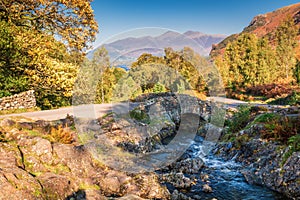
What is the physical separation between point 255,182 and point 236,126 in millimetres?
6485

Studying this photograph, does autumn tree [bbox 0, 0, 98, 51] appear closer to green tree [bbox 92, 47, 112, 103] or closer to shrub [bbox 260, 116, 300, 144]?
shrub [bbox 260, 116, 300, 144]

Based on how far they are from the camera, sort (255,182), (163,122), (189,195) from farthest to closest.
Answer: (163,122) < (255,182) < (189,195)

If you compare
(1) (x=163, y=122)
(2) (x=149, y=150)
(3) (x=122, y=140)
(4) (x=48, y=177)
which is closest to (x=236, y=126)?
(1) (x=163, y=122)

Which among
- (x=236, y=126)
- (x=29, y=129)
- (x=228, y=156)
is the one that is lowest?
(x=228, y=156)

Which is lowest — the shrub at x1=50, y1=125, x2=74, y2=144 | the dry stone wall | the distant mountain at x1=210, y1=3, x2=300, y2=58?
the shrub at x1=50, y1=125, x2=74, y2=144

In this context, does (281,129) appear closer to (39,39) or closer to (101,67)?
(39,39)

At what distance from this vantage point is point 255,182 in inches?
340

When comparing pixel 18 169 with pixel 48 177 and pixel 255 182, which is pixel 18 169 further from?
pixel 255 182

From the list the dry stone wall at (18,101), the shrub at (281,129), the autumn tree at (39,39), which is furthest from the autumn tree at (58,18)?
the shrub at (281,129)

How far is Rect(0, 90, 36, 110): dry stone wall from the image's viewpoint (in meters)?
14.3

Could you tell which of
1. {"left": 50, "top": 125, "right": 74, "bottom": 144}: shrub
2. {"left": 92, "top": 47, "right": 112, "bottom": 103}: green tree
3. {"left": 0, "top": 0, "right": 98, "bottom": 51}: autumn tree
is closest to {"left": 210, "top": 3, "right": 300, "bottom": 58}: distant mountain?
{"left": 92, "top": 47, "right": 112, "bottom": 103}: green tree

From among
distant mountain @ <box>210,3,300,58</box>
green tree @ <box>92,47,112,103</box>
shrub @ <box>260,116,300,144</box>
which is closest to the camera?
shrub @ <box>260,116,300,144</box>

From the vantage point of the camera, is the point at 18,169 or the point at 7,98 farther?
the point at 7,98

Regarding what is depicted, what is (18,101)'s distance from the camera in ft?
49.5
